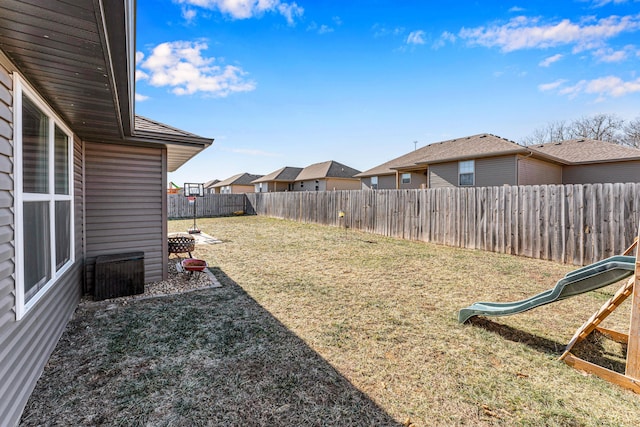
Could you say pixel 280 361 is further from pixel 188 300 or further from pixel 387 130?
pixel 387 130

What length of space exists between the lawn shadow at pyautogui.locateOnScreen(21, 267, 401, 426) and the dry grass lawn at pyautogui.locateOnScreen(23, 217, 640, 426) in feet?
0.04

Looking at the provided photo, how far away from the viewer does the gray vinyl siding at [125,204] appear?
4473 millimetres

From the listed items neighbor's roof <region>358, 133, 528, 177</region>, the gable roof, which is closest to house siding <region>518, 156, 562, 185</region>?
neighbor's roof <region>358, 133, 528, 177</region>

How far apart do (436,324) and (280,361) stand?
6.38 ft


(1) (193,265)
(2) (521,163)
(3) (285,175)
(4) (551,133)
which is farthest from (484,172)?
(4) (551,133)

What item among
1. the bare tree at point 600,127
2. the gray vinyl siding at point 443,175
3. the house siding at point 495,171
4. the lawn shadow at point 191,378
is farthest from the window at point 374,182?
the bare tree at point 600,127

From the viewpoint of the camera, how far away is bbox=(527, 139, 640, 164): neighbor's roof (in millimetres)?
12742

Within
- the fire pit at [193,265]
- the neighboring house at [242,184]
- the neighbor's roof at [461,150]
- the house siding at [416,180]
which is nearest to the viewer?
the fire pit at [193,265]

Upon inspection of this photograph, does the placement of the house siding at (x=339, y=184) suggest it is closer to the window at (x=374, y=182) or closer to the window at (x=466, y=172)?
the window at (x=374, y=182)

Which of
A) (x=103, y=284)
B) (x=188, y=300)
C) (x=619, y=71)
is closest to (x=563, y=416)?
(x=188, y=300)

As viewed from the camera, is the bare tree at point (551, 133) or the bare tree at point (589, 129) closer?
the bare tree at point (589, 129)

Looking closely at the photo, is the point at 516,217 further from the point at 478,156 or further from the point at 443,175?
the point at 443,175

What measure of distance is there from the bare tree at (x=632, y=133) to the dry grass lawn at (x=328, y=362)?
3166cm

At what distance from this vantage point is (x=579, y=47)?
10195 millimetres
